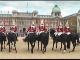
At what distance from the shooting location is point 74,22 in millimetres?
75562

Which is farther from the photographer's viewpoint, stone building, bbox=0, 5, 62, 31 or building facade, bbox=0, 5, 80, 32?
stone building, bbox=0, 5, 62, 31

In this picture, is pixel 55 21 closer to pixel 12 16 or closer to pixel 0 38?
pixel 12 16

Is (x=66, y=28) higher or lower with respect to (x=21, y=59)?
higher

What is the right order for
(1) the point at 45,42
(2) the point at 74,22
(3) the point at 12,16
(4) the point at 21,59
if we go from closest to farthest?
(4) the point at 21,59 < (1) the point at 45,42 < (2) the point at 74,22 < (3) the point at 12,16

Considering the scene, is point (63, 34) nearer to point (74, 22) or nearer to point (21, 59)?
point (21, 59)

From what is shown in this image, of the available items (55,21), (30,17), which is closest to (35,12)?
(30,17)

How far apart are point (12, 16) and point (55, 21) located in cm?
1743

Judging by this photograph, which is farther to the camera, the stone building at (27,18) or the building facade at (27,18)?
the stone building at (27,18)

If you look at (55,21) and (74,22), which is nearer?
(74,22)

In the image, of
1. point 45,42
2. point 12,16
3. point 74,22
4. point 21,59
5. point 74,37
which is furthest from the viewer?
point 12,16

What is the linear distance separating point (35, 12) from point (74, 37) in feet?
258

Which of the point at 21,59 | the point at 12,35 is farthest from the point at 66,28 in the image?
the point at 21,59

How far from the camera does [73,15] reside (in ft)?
258

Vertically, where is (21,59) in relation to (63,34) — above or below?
below
